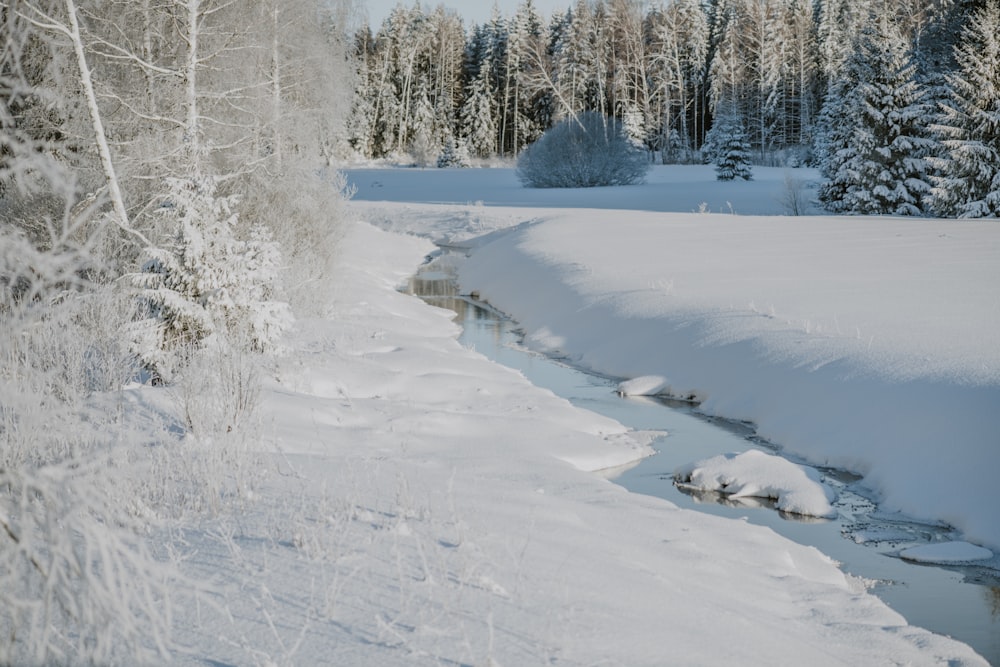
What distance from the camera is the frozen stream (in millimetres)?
5340

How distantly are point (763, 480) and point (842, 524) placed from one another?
2.74ft

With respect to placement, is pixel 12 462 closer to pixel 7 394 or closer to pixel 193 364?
pixel 193 364

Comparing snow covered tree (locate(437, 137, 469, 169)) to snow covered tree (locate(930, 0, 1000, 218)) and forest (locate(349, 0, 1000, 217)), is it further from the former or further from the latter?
snow covered tree (locate(930, 0, 1000, 218))

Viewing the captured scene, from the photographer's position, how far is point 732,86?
161 ft

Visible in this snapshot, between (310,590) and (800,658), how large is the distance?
7.22ft

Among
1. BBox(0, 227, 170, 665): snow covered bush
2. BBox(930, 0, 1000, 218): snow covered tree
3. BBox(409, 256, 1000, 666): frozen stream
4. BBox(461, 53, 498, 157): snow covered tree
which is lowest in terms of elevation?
BBox(409, 256, 1000, 666): frozen stream

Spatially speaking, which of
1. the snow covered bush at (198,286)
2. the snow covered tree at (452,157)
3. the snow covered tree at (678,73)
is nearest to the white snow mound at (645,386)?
the snow covered bush at (198,286)

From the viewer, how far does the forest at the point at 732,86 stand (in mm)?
24734

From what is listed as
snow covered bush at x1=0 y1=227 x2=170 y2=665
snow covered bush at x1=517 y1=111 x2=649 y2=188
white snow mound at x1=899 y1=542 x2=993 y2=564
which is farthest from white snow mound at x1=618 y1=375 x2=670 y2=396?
snow covered bush at x1=517 y1=111 x2=649 y2=188

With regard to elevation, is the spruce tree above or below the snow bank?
above

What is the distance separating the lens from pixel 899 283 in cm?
1323

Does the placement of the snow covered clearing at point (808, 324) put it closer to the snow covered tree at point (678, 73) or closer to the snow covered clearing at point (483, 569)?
the snow covered clearing at point (483, 569)

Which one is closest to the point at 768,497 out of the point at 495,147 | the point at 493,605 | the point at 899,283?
the point at 493,605

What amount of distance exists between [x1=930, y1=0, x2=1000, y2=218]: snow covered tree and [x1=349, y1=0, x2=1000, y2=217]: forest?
5 cm
